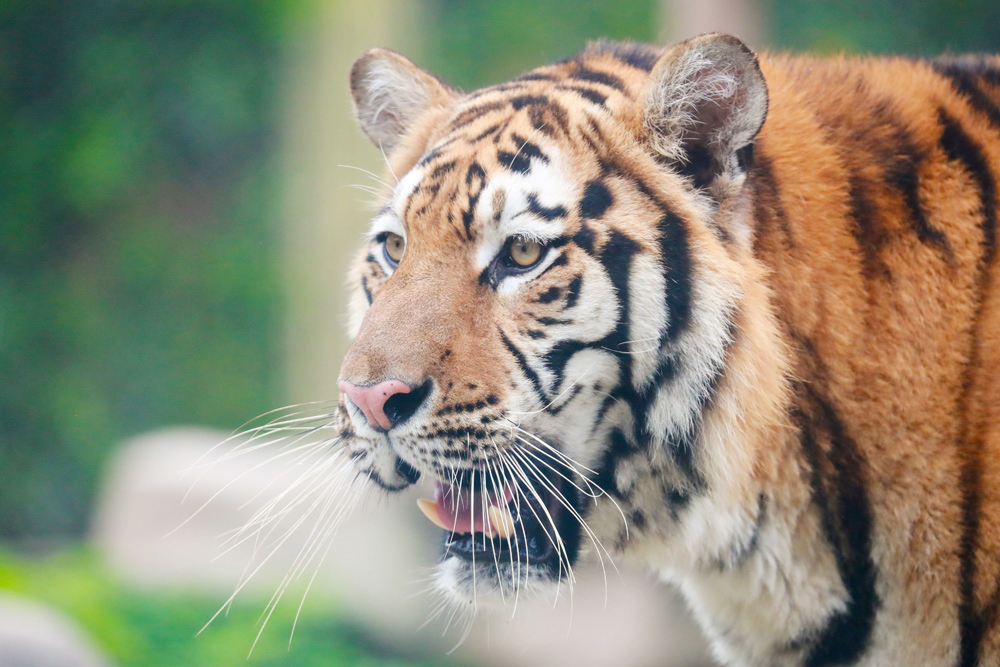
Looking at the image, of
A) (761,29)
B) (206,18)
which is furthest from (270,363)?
(761,29)

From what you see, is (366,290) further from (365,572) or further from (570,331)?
(365,572)

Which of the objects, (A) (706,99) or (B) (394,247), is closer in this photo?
(A) (706,99)

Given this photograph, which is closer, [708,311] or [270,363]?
[708,311]

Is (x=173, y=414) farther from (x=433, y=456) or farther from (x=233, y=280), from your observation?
(x=433, y=456)

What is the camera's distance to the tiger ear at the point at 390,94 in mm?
2266

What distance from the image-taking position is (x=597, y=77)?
1976 mm

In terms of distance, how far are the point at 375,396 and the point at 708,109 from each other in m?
0.82

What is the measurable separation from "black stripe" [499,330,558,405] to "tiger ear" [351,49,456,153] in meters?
0.83

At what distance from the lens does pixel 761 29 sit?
4043 millimetres

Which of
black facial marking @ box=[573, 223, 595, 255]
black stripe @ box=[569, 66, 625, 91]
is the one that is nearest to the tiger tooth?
black facial marking @ box=[573, 223, 595, 255]

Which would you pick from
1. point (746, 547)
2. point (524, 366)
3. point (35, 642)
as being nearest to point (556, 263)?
point (524, 366)

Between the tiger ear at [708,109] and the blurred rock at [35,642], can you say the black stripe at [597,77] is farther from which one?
the blurred rock at [35,642]

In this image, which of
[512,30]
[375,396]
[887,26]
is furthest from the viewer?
[512,30]

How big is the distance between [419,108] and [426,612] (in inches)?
110
